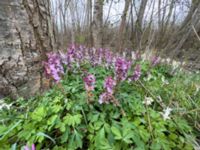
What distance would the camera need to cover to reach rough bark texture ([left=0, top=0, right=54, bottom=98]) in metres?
1.31

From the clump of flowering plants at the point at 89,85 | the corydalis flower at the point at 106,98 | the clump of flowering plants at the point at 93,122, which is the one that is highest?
the clump of flowering plants at the point at 89,85

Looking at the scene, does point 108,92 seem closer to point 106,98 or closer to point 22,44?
point 106,98

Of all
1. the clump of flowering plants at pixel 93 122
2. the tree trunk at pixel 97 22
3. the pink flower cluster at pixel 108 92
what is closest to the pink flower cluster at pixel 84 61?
the clump of flowering plants at pixel 93 122

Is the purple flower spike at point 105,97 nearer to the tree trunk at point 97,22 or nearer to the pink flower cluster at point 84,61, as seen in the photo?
the pink flower cluster at point 84,61

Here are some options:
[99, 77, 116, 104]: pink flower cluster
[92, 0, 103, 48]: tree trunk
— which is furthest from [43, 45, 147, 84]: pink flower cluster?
[92, 0, 103, 48]: tree trunk

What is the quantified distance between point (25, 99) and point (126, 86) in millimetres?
824

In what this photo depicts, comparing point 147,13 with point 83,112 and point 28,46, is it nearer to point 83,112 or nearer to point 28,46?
point 28,46

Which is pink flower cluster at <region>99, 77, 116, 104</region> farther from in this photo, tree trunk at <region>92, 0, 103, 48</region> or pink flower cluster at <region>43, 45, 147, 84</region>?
tree trunk at <region>92, 0, 103, 48</region>

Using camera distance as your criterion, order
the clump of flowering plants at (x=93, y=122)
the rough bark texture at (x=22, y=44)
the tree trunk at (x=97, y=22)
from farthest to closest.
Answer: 1. the tree trunk at (x=97, y=22)
2. the rough bark texture at (x=22, y=44)
3. the clump of flowering plants at (x=93, y=122)

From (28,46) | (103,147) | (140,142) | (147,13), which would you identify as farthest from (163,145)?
(147,13)

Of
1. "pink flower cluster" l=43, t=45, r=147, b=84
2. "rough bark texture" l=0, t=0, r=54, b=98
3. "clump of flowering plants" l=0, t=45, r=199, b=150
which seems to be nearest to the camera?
"clump of flowering plants" l=0, t=45, r=199, b=150

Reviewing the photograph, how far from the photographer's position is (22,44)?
4.56ft

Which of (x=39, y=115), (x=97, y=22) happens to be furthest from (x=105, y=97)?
(x=97, y=22)

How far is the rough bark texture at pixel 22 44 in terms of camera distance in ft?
4.29
